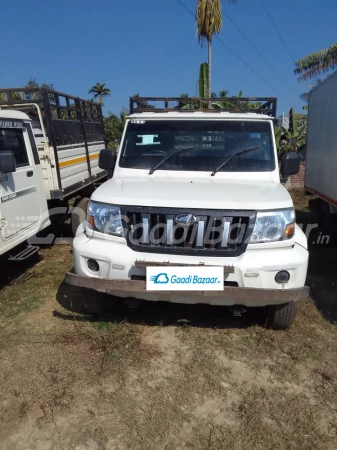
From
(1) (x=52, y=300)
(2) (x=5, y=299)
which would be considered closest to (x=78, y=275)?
(1) (x=52, y=300)

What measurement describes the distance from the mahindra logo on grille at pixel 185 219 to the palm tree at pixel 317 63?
1705 cm

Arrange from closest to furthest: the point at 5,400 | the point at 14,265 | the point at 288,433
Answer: the point at 288,433, the point at 5,400, the point at 14,265

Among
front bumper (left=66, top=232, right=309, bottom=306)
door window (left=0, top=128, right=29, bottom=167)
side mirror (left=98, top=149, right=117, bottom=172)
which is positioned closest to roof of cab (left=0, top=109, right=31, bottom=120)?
door window (left=0, top=128, right=29, bottom=167)

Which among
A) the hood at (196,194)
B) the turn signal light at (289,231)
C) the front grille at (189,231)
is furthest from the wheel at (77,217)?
the turn signal light at (289,231)

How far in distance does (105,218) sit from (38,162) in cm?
260

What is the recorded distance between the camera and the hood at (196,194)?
3.26 metres

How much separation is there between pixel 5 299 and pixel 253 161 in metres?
3.21

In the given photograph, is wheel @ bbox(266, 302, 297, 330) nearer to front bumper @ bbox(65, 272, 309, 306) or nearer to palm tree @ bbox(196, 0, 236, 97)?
front bumper @ bbox(65, 272, 309, 306)

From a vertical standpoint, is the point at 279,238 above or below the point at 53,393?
above

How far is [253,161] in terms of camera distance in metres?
4.23

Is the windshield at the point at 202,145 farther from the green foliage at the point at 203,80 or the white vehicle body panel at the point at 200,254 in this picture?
the green foliage at the point at 203,80

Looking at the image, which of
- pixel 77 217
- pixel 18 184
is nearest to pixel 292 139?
pixel 77 217

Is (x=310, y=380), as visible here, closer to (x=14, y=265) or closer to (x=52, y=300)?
(x=52, y=300)

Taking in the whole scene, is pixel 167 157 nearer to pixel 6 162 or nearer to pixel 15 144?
pixel 6 162
